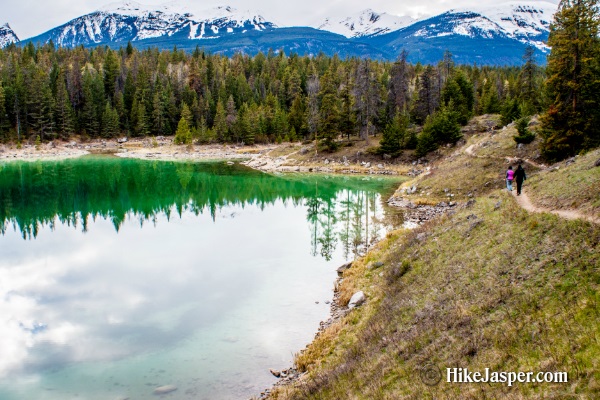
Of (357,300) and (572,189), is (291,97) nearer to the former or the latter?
(572,189)

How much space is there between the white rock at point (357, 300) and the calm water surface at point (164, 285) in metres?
1.56

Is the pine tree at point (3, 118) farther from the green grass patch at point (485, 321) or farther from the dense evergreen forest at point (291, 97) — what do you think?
the green grass patch at point (485, 321)

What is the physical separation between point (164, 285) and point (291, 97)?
390ft

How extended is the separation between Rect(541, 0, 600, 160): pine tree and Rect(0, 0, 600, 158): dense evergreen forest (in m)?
0.08

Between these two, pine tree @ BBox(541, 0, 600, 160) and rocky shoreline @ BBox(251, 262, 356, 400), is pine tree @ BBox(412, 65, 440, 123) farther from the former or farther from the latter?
rocky shoreline @ BBox(251, 262, 356, 400)

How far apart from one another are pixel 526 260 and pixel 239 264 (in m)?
18.3

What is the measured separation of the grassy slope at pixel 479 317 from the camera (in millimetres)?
→ 9781

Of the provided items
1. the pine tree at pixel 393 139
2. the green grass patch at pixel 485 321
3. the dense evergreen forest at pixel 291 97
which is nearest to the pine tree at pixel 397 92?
the dense evergreen forest at pixel 291 97

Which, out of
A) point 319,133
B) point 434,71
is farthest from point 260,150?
point 434,71

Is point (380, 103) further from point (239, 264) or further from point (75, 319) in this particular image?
point (75, 319)

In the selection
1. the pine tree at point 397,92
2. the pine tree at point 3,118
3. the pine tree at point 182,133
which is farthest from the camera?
the pine tree at point 182,133

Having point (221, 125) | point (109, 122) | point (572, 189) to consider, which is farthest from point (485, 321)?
point (109, 122)

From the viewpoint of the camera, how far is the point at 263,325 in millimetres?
19906

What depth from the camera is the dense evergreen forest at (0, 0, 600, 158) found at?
3762 centimetres
